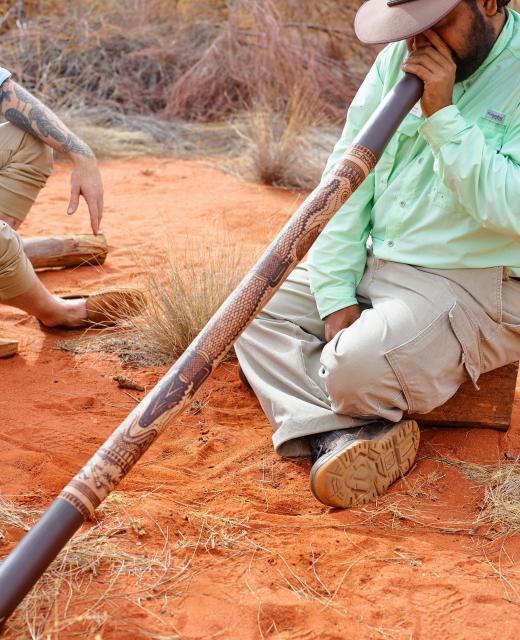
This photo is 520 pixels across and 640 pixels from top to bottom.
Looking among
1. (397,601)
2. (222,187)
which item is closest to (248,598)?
(397,601)

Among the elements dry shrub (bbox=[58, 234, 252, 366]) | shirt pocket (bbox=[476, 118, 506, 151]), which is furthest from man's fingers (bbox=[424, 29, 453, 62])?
dry shrub (bbox=[58, 234, 252, 366])

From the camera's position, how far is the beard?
2.43 metres

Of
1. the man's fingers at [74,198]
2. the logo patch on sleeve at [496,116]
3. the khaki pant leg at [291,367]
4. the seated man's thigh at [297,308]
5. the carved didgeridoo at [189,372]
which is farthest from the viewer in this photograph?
the man's fingers at [74,198]

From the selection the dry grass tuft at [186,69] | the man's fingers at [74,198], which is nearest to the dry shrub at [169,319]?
the man's fingers at [74,198]

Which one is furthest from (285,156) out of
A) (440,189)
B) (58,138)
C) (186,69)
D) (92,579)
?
(92,579)

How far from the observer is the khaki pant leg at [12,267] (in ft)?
10.3

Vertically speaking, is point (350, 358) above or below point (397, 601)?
above

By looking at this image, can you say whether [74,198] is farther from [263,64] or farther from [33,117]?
[263,64]

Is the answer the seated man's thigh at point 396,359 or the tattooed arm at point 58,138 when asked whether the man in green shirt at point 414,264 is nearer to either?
the seated man's thigh at point 396,359

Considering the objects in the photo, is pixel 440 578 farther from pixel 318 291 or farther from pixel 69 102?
pixel 69 102

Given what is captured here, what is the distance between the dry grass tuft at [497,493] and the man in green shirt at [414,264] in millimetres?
215

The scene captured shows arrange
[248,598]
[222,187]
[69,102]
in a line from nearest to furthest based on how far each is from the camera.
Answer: [248,598] < [222,187] < [69,102]

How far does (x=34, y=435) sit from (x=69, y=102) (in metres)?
5.68

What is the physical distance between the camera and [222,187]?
6270 millimetres
